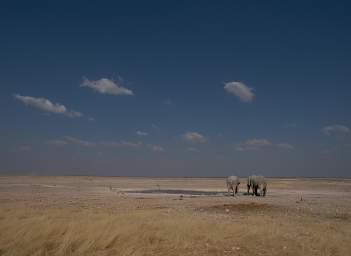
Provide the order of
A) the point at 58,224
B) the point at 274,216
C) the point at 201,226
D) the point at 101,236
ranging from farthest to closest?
the point at 274,216
the point at 201,226
the point at 58,224
the point at 101,236

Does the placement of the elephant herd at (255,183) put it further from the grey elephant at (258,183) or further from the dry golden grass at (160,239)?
the dry golden grass at (160,239)

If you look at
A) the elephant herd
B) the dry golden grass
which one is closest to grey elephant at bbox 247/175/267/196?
the elephant herd

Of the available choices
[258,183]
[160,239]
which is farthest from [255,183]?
[160,239]

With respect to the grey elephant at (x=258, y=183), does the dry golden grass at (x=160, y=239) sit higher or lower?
lower

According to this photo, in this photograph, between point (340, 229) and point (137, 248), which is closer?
point (137, 248)

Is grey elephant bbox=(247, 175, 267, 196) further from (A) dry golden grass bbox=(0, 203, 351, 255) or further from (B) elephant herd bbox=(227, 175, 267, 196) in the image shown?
(A) dry golden grass bbox=(0, 203, 351, 255)

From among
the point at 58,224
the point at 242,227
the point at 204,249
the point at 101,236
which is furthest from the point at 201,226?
the point at 58,224

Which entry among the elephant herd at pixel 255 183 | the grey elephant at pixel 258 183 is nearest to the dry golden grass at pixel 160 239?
the grey elephant at pixel 258 183

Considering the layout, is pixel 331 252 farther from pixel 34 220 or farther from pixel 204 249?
pixel 34 220

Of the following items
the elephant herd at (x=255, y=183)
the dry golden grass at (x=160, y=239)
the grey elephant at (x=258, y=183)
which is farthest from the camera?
the elephant herd at (x=255, y=183)

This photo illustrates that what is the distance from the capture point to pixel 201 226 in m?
15.7

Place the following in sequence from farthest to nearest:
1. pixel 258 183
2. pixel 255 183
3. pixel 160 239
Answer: pixel 255 183 < pixel 258 183 < pixel 160 239

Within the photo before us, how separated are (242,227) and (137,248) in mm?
4792

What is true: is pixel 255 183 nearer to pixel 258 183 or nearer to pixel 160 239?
pixel 258 183
